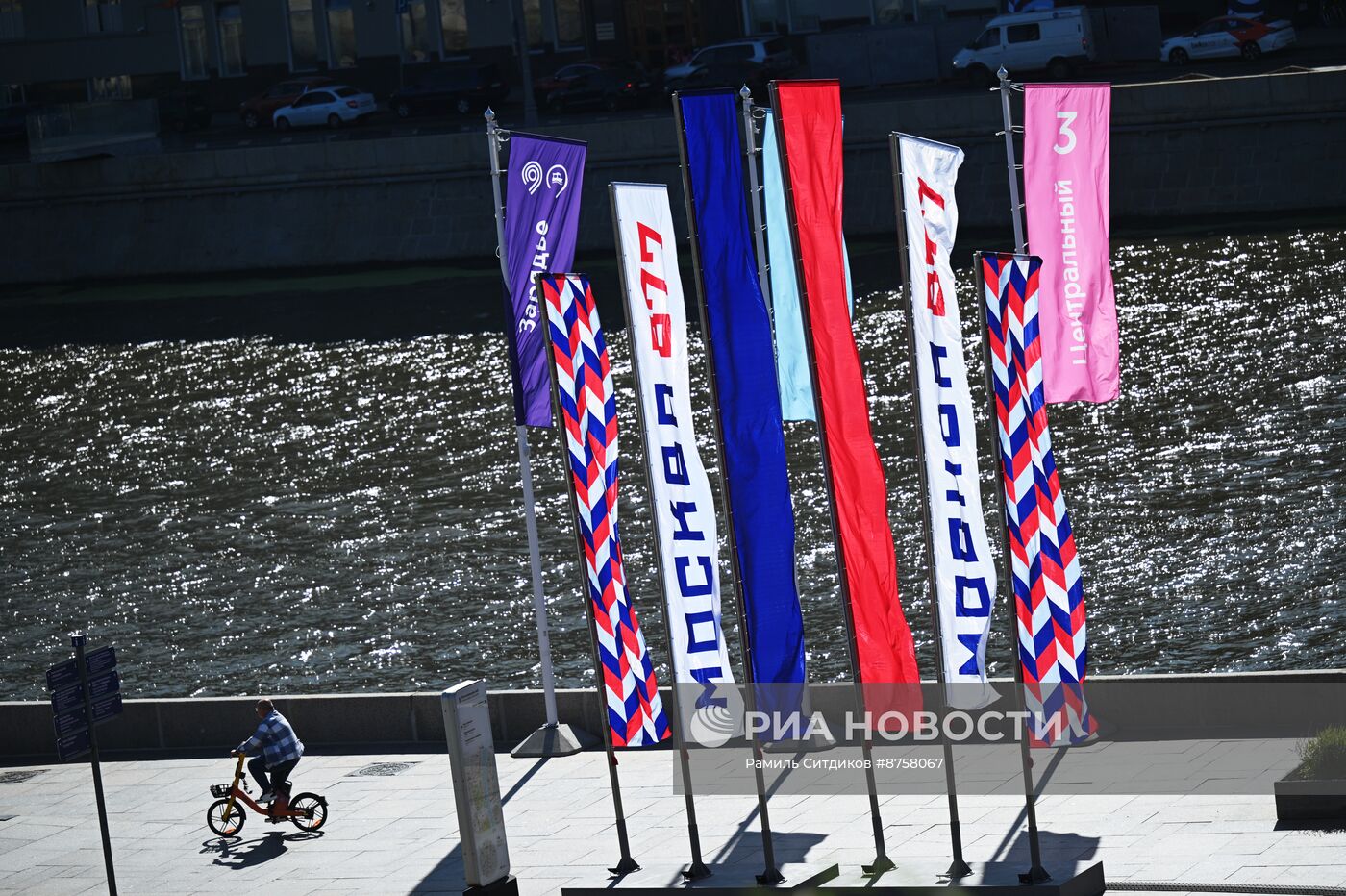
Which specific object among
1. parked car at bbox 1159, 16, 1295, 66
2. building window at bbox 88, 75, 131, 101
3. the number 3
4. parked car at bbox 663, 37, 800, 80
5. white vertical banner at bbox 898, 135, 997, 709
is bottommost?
white vertical banner at bbox 898, 135, 997, 709

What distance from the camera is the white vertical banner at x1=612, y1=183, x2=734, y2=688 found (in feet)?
46.9

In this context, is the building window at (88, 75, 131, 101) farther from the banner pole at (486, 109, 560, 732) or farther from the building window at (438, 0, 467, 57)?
the banner pole at (486, 109, 560, 732)

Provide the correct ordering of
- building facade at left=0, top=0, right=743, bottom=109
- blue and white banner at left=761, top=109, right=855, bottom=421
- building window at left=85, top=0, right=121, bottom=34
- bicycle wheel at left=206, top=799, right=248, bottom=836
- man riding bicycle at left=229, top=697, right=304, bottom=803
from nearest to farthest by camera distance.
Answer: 1. man riding bicycle at left=229, top=697, right=304, bottom=803
2. bicycle wheel at left=206, top=799, right=248, bottom=836
3. blue and white banner at left=761, top=109, right=855, bottom=421
4. building facade at left=0, top=0, right=743, bottom=109
5. building window at left=85, top=0, right=121, bottom=34

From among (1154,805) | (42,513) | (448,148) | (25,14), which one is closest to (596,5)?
(448,148)

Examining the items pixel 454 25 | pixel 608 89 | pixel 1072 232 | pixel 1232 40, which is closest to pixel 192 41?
Answer: pixel 454 25

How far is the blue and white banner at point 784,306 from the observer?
18.8m

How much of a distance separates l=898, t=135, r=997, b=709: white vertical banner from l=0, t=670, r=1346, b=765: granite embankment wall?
2.18 meters

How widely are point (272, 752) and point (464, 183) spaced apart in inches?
1365

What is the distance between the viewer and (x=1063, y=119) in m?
17.9

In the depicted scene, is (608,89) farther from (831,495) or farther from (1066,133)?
(831,495)

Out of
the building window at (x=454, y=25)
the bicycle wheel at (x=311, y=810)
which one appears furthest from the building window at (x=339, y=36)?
the bicycle wheel at (x=311, y=810)

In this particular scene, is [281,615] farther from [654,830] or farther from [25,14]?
[25,14]

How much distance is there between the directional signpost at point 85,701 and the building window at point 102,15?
201 feet

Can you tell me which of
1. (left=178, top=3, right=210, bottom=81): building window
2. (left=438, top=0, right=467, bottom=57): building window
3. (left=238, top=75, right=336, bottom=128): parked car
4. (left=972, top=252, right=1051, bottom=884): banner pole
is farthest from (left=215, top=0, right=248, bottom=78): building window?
(left=972, top=252, right=1051, bottom=884): banner pole
